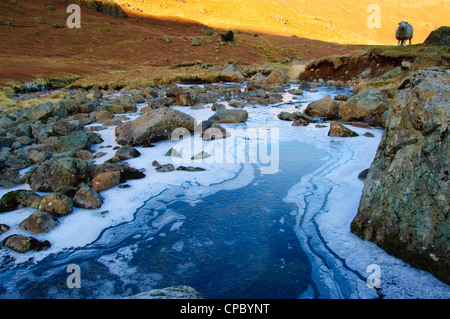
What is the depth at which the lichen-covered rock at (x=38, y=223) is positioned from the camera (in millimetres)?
3402

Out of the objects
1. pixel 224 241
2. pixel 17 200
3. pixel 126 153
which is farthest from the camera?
pixel 126 153

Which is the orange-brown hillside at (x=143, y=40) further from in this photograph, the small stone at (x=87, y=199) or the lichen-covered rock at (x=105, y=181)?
the small stone at (x=87, y=199)

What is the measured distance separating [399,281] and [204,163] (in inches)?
135

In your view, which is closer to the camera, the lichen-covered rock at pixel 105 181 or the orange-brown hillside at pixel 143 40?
the lichen-covered rock at pixel 105 181

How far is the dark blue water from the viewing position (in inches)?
106

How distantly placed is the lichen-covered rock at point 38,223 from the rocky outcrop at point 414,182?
3215 mm

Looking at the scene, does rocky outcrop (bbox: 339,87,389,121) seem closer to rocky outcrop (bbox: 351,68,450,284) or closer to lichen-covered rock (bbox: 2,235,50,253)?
rocky outcrop (bbox: 351,68,450,284)

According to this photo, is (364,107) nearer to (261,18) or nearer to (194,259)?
(194,259)

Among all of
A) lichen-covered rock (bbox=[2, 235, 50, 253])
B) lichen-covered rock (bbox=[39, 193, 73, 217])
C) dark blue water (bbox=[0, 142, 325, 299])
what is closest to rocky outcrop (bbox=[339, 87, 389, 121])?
dark blue water (bbox=[0, 142, 325, 299])

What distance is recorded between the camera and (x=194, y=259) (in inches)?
121

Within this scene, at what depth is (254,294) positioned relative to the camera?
8.54 feet

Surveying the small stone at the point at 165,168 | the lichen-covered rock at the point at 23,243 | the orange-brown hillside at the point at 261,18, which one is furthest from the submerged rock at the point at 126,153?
the orange-brown hillside at the point at 261,18

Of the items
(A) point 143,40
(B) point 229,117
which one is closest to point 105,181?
(B) point 229,117

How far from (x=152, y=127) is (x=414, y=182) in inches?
188
